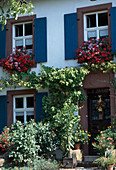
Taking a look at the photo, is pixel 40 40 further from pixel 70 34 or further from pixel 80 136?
pixel 80 136

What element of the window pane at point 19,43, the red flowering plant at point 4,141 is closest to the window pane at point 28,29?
the window pane at point 19,43

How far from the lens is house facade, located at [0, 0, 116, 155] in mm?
10758

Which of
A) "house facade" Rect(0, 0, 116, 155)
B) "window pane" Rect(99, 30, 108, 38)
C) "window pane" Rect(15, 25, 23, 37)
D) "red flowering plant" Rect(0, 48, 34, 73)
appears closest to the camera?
"house facade" Rect(0, 0, 116, 155)

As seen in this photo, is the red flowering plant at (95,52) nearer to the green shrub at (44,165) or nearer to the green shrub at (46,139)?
the green shrub at (46,139)

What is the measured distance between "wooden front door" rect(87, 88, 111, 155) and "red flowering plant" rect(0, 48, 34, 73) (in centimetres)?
216

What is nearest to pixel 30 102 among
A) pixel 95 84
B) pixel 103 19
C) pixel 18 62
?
pixel 18 62

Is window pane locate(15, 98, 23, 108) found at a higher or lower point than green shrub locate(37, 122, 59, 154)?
higher

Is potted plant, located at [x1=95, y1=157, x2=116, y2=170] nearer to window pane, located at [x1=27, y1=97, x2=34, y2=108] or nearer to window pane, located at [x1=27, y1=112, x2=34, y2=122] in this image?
window pane, located at [x1=27, y1=112, x2=34, y2=122]

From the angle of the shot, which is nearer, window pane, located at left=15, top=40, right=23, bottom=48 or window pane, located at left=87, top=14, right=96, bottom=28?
window pane, located at left=87, top=14, right=96, bottom=28

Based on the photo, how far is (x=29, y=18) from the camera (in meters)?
11.8

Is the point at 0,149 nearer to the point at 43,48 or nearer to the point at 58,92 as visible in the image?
the point at 58,92

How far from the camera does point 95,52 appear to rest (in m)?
10.5

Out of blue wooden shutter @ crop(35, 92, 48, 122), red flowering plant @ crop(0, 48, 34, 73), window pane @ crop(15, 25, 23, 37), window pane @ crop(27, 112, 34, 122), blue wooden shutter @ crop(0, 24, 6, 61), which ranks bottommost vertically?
window pane @ crop(27, 112, 34, 122)

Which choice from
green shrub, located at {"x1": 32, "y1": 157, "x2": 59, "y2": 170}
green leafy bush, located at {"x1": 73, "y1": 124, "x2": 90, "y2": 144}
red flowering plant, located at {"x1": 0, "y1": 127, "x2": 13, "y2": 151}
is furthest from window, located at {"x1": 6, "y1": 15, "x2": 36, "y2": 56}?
green shrub, located at {"x1": 32, "y1": 157, "x2": 59, "y2": 170}
